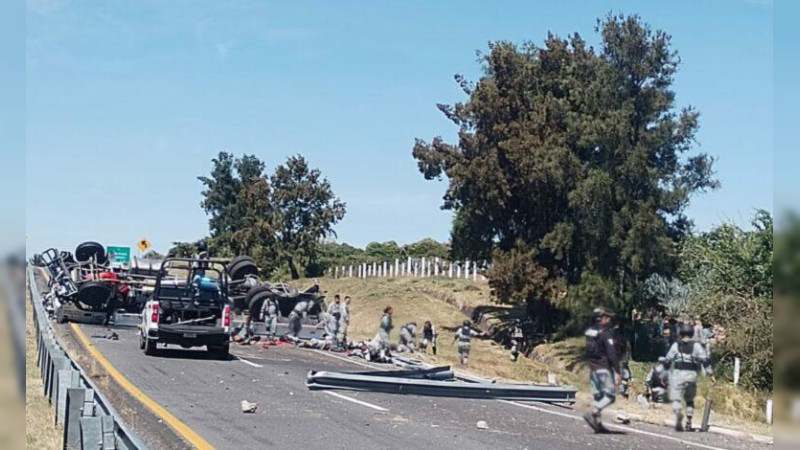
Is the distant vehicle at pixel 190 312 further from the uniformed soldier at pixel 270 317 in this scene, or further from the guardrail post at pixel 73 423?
the guardrail post at pixel 73 423

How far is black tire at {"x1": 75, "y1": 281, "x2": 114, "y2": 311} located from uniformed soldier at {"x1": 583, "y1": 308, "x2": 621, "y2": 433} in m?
27.6

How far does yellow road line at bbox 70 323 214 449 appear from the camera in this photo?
464 inches

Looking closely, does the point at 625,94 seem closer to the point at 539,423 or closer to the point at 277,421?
the point at 539,423

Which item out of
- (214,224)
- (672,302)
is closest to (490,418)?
(672,302)

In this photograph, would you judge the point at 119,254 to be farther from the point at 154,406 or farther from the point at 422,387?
the point at 154,406

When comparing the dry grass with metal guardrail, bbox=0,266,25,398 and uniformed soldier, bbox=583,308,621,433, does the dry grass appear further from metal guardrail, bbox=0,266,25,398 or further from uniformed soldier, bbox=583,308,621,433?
metal guardrail, bbox=0,266,25,398

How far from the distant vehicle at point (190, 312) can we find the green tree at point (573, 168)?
28.0ft

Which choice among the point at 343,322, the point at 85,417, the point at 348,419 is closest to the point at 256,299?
the point at 343,322

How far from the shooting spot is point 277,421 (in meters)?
13.9

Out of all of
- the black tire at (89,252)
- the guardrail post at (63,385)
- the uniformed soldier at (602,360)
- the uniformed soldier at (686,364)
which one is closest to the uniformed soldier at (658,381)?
the uniformed soldier at (686,364)

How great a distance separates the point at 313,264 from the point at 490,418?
194 ft

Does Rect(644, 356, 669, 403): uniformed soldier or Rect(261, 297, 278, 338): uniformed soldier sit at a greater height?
Rect(644, 356, 669, 403): uniformed soldier

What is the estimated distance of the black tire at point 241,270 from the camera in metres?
37.5

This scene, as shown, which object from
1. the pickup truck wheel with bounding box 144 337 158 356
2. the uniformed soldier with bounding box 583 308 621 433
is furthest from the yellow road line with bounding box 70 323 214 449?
the uniformed soldier with bounding box 583 308 621 433
